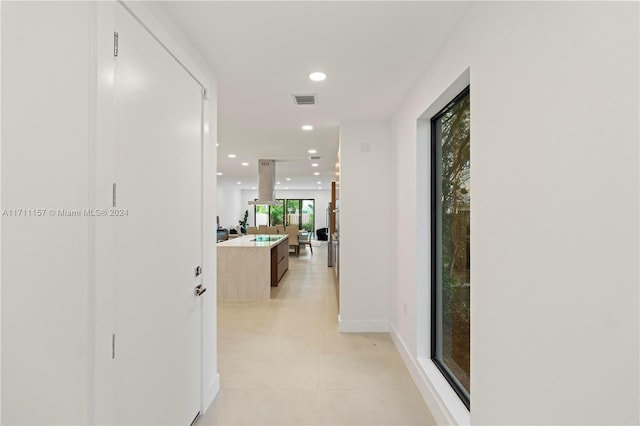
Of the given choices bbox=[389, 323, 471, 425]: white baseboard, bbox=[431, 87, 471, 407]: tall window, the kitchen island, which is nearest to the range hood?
the kitchen island

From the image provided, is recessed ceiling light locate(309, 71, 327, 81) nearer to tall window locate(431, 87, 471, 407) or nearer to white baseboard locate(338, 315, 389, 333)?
tall window locate(431, 87, 471, 407)

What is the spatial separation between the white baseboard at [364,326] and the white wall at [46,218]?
116 inches

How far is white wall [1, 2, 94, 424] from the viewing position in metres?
0.97

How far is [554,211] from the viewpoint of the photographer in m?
1.12

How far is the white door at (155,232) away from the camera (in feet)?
4.64

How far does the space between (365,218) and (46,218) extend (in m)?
3.16

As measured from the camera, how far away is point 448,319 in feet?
8.43

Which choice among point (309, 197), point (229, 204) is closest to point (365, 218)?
point (229, 204)

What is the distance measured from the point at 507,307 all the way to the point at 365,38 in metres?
1.63

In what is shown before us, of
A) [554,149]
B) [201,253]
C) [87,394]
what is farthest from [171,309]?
[554,149]

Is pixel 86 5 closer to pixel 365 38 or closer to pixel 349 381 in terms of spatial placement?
pixel 365 38

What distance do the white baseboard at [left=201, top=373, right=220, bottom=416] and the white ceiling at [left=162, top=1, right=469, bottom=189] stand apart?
2207 millimetres

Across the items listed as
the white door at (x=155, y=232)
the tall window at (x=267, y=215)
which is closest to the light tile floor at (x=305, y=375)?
the white door at (x=155, y=232)

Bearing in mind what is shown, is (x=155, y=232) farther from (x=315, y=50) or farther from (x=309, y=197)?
(x=309, y=197)
